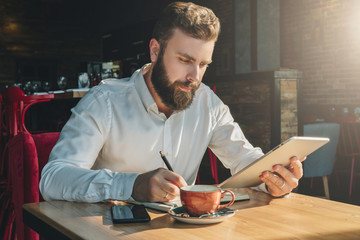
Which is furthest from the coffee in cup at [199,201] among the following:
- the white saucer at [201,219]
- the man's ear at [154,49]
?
the man's ear at [154,49]

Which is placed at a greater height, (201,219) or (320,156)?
(201,219)

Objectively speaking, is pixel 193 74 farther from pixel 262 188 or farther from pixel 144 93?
pixel 262 188

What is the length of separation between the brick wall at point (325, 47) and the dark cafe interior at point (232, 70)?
17 mm

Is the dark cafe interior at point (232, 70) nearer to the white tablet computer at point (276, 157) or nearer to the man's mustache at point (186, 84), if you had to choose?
the white tablet computer at point (276, 157)

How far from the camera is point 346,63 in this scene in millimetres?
6672

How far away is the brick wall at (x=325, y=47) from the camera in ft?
21.6

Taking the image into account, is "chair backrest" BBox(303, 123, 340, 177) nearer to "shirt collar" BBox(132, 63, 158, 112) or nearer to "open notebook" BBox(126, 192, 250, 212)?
"shirt collar" BBox(132, 63, 158, 112)

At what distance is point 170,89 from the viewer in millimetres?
1549

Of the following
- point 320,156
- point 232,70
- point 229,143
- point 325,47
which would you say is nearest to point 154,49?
point 229,143

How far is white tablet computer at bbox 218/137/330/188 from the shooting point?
43.9 inches

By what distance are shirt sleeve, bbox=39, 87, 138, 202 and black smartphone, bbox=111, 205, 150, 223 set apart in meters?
0.11

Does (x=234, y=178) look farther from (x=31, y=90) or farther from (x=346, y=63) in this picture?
(x=346, y=63)

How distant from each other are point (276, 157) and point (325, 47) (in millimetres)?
6360

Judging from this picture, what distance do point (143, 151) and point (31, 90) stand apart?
3.82 meters
